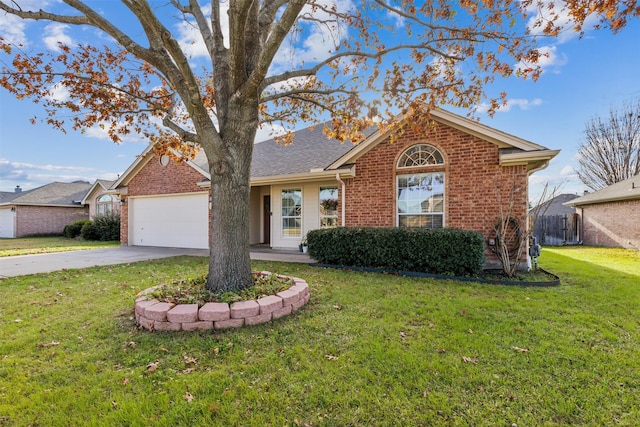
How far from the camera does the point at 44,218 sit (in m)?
24.3

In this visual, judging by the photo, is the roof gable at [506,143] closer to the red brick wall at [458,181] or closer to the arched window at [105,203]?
the red brick wall at [458,181]

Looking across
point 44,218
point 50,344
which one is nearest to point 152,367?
point 50,344

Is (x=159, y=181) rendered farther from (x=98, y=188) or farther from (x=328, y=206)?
(x=98, y=188)

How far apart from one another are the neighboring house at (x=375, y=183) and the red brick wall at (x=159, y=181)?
0.05 m

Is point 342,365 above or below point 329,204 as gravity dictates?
below

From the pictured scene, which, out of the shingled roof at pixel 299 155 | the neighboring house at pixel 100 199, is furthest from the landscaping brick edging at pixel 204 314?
Result: the neighboring house at pixel 100 199

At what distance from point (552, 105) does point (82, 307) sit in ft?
61.4

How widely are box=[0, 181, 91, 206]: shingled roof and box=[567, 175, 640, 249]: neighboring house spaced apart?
36297 mm

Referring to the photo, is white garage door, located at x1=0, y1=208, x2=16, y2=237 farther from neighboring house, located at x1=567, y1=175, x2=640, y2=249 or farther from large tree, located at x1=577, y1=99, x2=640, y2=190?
large tree, located at x1=577, y1=99, x2=640, y2=190

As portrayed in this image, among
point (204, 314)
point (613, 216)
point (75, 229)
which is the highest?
point (613, 216)

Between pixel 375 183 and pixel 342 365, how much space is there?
259 inches

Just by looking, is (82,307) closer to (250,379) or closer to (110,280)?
(110,280)

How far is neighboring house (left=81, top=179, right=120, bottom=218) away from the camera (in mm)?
22861

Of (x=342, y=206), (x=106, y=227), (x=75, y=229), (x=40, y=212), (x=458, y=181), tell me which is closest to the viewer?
(x=458, y=181)
